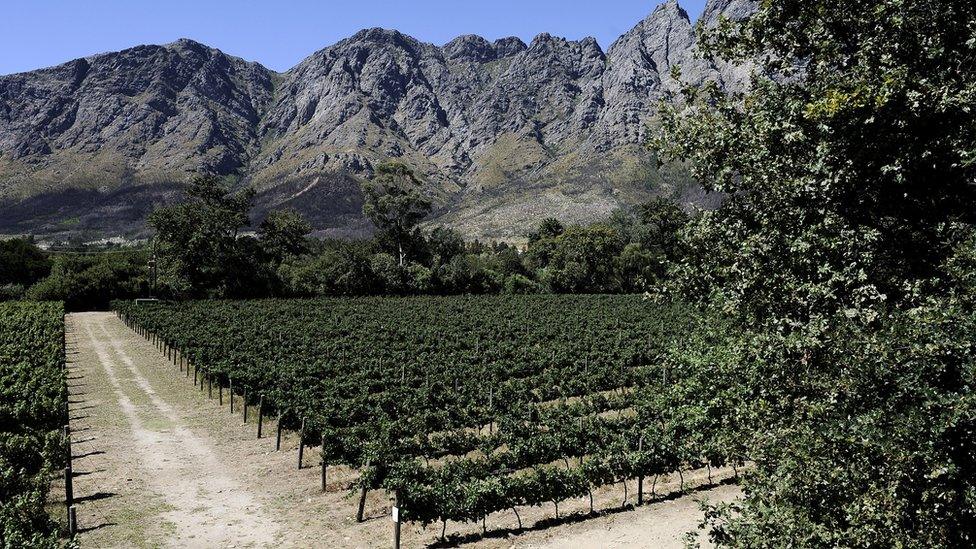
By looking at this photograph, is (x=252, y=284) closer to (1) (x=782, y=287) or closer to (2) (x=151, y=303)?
A: (2) (x=151, y=303)

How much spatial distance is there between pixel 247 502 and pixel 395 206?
251 ft

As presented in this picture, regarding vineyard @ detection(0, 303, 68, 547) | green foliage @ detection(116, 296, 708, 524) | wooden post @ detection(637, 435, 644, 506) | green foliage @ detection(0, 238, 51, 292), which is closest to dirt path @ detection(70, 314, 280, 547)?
vineyard @ detection(0, 303, 68, 547)

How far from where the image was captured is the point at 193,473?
2208cm

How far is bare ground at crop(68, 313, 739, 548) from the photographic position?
55.3 feet

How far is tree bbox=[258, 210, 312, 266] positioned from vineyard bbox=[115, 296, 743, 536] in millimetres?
35451

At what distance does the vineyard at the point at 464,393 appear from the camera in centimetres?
1802

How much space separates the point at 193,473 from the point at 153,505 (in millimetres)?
3022

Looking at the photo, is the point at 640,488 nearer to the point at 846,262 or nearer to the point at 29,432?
the point at 846,262

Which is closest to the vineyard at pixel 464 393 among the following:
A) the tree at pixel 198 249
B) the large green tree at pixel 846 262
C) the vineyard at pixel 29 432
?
the large green tree at pixel 846 262

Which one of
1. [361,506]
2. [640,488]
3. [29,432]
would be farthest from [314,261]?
[640,488]

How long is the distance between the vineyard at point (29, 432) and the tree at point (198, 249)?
35.2 m

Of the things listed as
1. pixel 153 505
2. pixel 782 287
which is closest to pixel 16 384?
pixel 153 505

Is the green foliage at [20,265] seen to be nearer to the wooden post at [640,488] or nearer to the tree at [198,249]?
the tree at [198,249]

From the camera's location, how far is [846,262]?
939 cm
